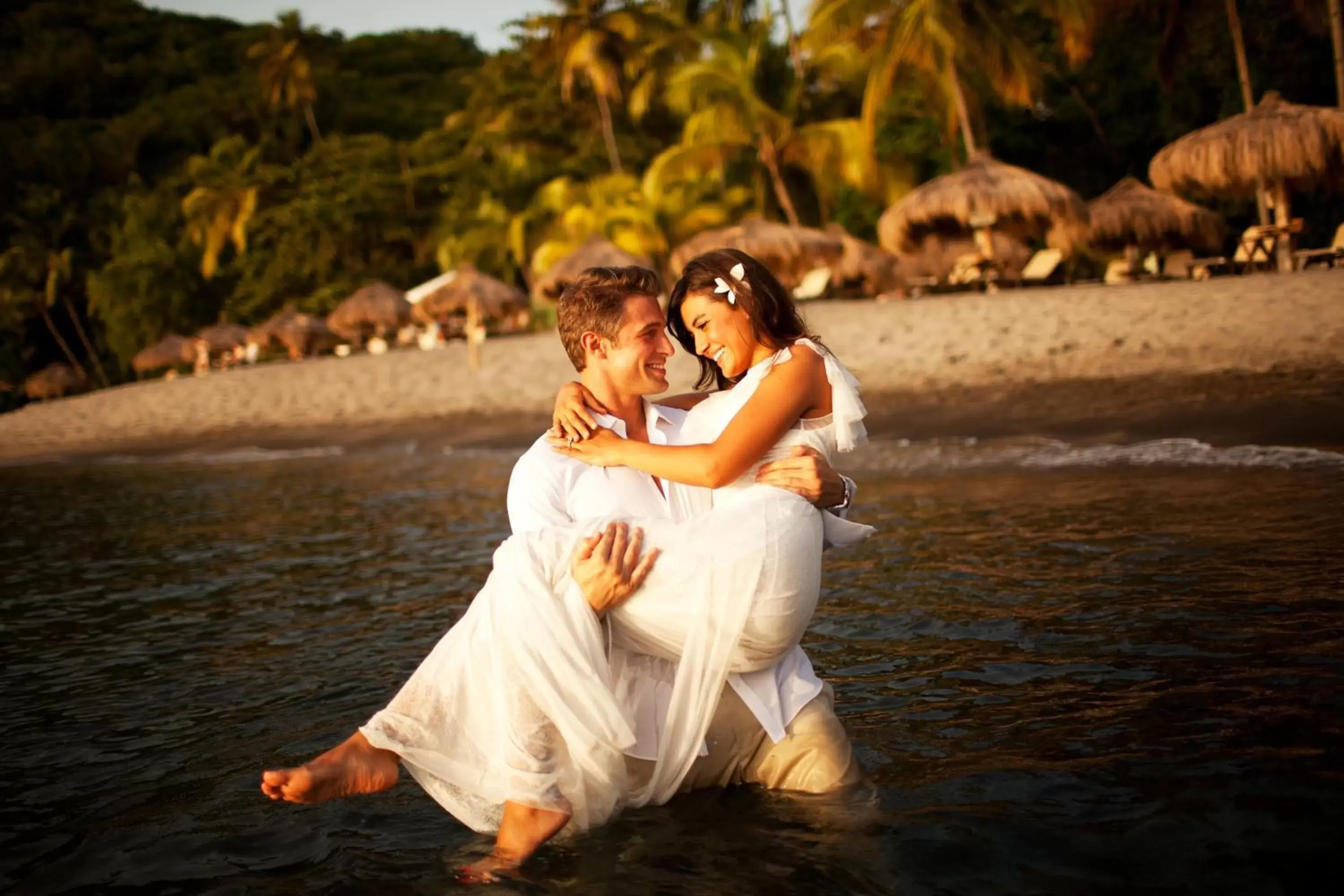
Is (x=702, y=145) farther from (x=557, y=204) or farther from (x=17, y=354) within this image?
(x=17, y=354)

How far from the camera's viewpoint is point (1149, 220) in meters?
21.4

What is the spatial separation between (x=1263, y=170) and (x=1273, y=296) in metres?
4.06

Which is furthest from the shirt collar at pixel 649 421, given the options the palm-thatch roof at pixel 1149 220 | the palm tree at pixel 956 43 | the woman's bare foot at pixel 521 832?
the palm tree at pixel 956 43

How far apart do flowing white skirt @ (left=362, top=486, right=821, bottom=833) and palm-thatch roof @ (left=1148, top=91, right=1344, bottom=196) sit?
1760cm

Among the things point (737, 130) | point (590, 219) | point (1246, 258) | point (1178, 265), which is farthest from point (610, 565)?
point (590, 219)

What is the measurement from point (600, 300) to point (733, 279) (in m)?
0.39

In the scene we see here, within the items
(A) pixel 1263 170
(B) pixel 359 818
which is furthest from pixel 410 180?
(B) pixel 359 818

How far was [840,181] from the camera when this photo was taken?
101 feet

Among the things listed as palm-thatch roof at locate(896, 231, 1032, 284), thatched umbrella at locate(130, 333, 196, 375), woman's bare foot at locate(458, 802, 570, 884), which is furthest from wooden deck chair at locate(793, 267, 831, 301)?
woman's bare foot at locate(458, 802, 570, 884)

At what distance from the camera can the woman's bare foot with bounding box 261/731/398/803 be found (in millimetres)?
3037

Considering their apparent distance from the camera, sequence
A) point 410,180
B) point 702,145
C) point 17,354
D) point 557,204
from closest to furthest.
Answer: point 702,145
point 557,204
point 410,180
point 17,354

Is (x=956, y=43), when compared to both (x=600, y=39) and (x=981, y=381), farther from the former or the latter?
(x=600, y=39)

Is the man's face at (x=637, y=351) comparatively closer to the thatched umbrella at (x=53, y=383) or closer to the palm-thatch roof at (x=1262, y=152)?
the palm-thatch roof at (x=1262, y=152)

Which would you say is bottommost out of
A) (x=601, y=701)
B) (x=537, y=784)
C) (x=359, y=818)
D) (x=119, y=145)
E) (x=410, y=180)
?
(x=359, y=818)
